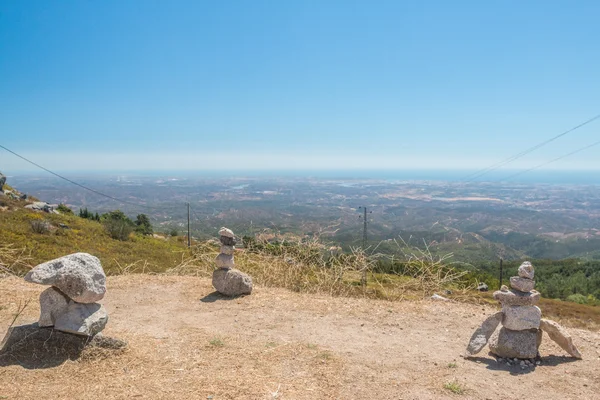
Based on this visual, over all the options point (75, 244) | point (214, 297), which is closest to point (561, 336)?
point (214, 297)

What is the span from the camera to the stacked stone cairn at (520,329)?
6.24 meters

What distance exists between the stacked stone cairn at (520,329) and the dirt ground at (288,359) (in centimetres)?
26

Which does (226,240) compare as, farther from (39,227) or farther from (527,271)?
(39,227)

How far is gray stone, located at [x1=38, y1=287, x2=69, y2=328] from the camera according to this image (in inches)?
223

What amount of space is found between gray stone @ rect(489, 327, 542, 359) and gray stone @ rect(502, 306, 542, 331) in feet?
0.55

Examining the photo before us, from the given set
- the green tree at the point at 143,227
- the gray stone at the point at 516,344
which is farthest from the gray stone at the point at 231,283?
the green tree at the point at 143,227

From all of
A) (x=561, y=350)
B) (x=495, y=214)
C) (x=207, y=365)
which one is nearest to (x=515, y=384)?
(x=561, y=350)

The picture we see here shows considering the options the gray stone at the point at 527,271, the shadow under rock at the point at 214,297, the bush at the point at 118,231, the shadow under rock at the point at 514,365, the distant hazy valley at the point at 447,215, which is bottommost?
the distant hazy valley at the point at 447,215

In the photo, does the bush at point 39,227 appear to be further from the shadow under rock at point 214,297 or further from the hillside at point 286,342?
the shadow under rock at point 214,297

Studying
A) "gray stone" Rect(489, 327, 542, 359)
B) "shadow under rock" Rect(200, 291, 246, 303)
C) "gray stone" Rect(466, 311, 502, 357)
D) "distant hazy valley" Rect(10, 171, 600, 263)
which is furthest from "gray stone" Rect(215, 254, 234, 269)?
"distant hazy valley" Rect(10, 171, 600, 263)

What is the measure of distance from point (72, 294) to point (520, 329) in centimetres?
716

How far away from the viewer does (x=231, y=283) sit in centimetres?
1020

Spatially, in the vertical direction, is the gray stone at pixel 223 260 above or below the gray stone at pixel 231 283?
above

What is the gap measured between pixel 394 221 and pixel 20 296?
163 ft
